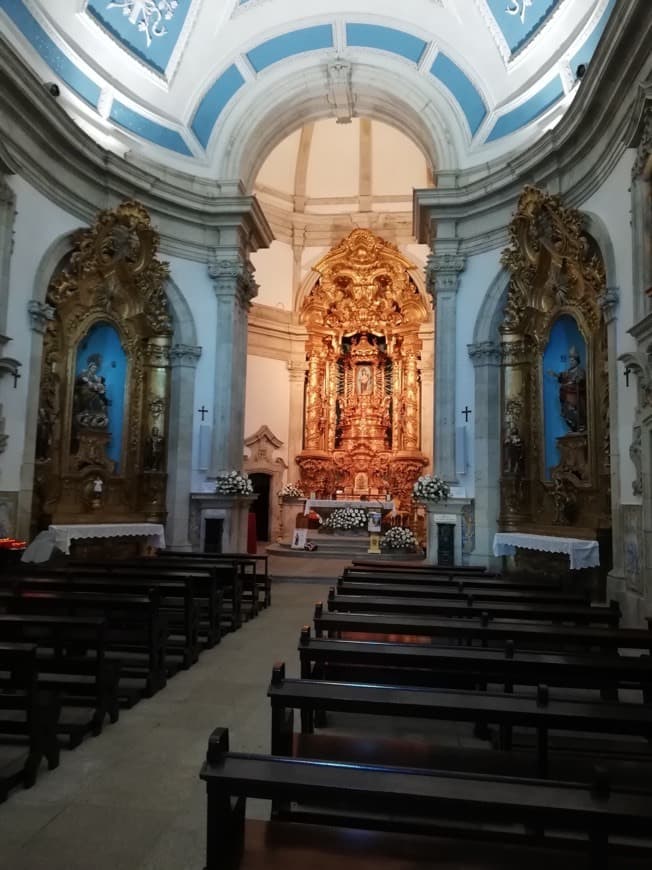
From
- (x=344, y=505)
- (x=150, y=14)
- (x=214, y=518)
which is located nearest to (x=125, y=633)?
(x=214, y=518)

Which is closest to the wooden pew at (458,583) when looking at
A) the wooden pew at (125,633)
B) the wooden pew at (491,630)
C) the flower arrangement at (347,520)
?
the wooden pew at (491,630)

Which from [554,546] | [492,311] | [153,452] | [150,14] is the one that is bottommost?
[554,546]

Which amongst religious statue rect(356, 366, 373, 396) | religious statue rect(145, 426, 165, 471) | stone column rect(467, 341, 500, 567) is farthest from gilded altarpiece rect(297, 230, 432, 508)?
religious statue rect(145, 426, 165, 471)

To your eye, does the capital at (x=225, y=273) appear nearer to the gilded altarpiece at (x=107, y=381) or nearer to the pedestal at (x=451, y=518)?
the gilded altarpiece at (x=107, y=381)

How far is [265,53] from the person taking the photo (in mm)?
14625

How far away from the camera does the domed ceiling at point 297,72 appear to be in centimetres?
1216

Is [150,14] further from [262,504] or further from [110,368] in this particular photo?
[262,504]

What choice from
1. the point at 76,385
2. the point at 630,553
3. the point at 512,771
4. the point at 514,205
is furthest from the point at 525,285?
the point at 512,771

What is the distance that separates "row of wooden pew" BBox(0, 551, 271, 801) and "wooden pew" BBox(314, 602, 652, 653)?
5.03 ft

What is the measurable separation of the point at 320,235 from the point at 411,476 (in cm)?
883

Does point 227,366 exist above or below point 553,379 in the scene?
above

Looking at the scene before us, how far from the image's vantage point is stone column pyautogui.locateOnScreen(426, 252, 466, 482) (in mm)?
13336

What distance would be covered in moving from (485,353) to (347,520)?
20.9 ft

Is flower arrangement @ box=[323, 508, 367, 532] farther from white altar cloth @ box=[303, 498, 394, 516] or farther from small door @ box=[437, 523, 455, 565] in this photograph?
small door @ box=[437, 523, 455, 565]
